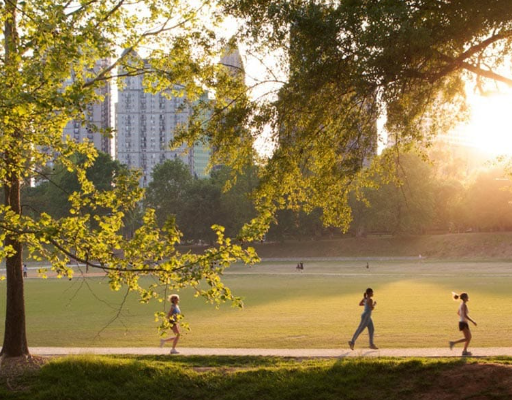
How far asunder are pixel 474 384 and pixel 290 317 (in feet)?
54.6

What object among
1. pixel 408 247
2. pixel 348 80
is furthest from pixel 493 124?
pixel 408 247

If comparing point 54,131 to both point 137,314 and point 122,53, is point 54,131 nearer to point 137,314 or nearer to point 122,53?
point 122,53

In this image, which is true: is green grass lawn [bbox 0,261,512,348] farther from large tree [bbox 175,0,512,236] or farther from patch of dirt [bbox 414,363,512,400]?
patch of dirt [bbox 414,363,512,400]

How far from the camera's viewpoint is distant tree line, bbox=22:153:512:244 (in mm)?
100250

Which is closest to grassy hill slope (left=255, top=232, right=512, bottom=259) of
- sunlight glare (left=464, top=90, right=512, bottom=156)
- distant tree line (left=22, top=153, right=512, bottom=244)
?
distant tree line (left=22, top=153, right=512, bottom=244)

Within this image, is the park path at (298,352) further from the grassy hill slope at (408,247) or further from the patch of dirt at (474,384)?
the grassy hill slope at (408,247)

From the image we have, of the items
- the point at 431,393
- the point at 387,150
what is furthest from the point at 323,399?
the point at 387,150

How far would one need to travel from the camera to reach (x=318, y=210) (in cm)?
10419

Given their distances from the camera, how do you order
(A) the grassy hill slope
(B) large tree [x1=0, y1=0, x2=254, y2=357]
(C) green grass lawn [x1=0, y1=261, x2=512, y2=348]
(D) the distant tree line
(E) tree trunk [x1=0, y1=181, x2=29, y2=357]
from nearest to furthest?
(B) large tree [x1=0, y1=0, x2=254, y2=357], (E) tree trunk [x1=0, y1=181, x2=29, y2=357], (C) green grass lawn [x1=0, y1=261, x2=512, y2=348], (A) the grassy hill slope, (D) the distant tree line

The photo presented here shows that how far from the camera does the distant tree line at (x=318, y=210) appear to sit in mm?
100250

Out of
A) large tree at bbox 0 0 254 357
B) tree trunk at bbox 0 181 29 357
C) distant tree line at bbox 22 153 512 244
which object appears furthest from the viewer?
distant tree line at bbox 22 153 512 244

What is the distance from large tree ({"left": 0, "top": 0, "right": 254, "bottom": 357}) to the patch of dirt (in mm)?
3990

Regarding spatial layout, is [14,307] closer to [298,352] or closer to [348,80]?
[298,352]

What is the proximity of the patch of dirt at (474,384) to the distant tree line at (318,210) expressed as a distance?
75802 millimetres
